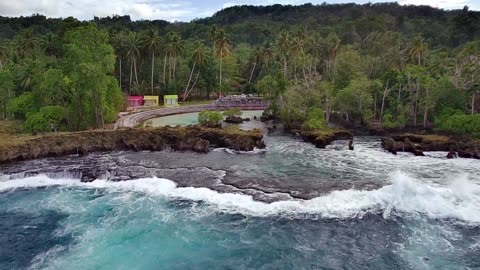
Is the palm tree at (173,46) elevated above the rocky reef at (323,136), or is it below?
above

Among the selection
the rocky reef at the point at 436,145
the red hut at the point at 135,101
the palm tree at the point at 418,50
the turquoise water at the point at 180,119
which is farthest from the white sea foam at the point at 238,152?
the palm tree at the point at 418,50

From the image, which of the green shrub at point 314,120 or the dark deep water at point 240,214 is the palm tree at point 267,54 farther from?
the dark deep water at point 240,214

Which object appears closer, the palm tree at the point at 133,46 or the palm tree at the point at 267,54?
the palm tree at the point at 133,46

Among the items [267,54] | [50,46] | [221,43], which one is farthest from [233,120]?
[50,46]

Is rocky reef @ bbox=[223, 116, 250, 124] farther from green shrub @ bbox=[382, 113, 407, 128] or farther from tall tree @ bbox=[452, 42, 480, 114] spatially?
tall tree @ bbox=[452, 42, 480, 114]

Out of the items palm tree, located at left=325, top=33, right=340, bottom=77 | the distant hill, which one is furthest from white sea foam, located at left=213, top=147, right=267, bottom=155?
the distant hill
